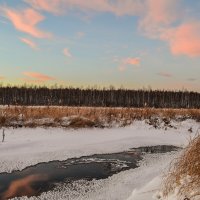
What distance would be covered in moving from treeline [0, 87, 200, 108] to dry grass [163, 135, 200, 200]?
53.0 meters

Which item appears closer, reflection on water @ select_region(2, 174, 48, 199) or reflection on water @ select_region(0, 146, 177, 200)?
reflection on water @ select_region(2, 174, 48, 199)

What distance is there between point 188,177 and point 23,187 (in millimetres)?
3821

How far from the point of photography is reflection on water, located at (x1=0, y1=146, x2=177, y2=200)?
8.38 meters

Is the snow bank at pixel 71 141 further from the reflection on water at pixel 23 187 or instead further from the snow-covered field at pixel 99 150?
the reflection on water at pixel 23 187

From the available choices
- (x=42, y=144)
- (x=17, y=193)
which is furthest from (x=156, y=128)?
(x=17, y=193)

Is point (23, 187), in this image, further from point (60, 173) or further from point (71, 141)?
point (71, 141)

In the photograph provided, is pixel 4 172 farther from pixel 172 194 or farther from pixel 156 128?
pixel 156 128

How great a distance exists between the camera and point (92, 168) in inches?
418

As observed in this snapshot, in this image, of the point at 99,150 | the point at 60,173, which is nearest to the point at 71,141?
the point at 99,150

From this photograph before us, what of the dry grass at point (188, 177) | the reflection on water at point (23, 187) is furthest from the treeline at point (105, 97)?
the dry grass at point (188, 177)

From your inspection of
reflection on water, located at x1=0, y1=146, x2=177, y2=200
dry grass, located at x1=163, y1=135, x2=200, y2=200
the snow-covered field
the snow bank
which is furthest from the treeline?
dry grass, located at x1=163, y1=135, x2=200, y2=200

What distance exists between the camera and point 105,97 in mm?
63781

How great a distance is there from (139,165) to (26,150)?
11.6ft

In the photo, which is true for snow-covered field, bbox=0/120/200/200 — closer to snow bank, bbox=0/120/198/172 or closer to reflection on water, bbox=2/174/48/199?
snow bank, bbox=0/120/198/172
